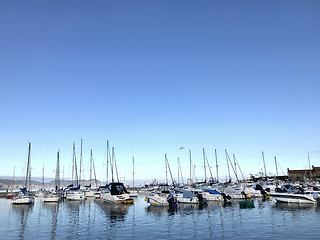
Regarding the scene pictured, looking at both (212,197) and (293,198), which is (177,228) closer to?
(293,198)

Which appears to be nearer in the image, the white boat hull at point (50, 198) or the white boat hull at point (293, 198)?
the white boat hull at point (293, 198)

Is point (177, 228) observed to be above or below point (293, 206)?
above

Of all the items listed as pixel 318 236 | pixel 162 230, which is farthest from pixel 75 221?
pixel 318 236

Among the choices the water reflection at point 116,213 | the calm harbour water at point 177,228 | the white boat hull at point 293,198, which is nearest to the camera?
the calm harbour water at point 177,228

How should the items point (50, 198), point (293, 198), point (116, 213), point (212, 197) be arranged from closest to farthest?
point (116, 213)
point (293, 198)
point (212, 197)
point (50, 198)

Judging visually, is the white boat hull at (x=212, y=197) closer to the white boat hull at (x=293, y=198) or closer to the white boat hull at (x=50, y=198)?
the white boat hull at (x=293, y=198)

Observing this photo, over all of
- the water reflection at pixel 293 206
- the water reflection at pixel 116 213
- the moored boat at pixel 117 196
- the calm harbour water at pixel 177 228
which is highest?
the moored boat at pixel 117 196

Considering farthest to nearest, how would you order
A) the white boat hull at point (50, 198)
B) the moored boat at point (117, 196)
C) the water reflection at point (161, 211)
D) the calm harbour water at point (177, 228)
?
the white boat hull at point (50, 198) < the moored boat at point (117, 196) < the water reflection at point (161, 211) < the calm harbour water at point (177, 228)

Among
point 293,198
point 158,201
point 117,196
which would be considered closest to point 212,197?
point 158,201

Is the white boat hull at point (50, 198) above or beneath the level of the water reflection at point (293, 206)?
above

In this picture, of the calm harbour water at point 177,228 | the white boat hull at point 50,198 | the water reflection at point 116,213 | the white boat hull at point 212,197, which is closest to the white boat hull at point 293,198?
the calm harbour water at point 177,228

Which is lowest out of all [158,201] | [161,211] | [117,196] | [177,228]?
[161,211]

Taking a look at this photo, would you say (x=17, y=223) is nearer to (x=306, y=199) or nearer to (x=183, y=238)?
(x=183, y=238)

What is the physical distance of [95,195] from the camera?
70250 mm
